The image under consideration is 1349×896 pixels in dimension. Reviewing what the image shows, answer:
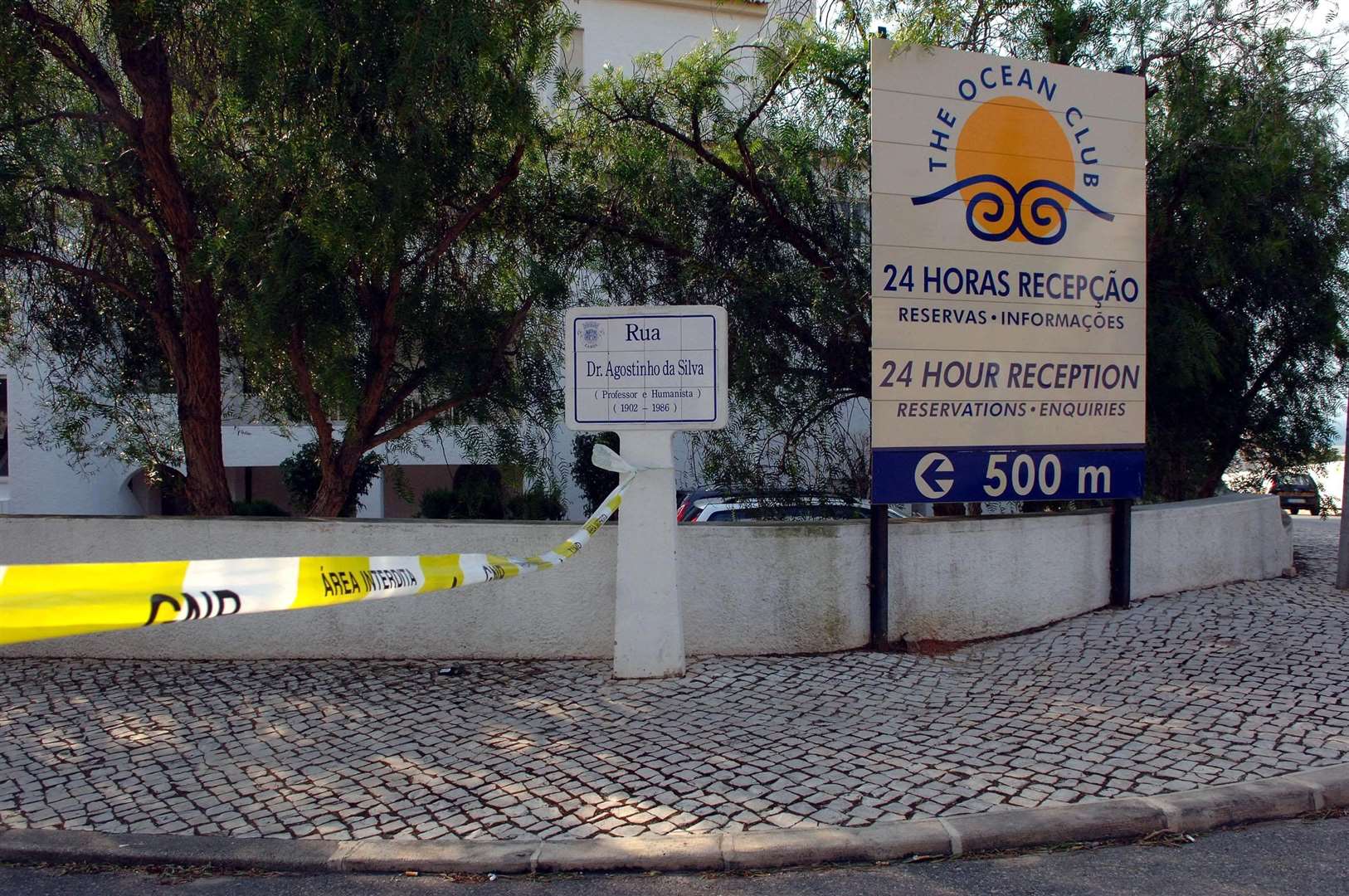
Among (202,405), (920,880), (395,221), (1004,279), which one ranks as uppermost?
(395,221)

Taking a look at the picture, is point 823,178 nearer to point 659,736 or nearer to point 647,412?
point 647,412

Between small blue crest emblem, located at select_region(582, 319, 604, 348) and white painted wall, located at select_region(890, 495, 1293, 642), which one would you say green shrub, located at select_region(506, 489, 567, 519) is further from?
white painted wall, located at select_region(890, 495, 1293, 642)

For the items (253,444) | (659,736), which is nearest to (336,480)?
(659,736)

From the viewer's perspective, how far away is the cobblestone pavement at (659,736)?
4.82 m

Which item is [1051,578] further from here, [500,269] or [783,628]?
[500,269]

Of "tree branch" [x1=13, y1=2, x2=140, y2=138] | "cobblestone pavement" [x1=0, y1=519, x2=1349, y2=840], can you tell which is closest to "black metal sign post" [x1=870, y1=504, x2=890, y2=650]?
"cobblestone pavement" [x1=0, y1=519, x2=1349, y2=840]

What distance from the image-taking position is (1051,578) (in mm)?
8352

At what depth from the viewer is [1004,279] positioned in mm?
7930

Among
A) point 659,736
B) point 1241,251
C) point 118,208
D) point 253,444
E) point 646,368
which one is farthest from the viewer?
point 253,444

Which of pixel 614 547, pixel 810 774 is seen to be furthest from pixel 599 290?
pixel 810 774

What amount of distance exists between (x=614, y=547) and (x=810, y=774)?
2.77 meters

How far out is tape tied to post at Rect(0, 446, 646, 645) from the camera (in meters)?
3.76

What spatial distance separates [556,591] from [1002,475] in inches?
139

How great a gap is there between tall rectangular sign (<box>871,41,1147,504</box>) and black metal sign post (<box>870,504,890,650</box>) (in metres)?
0.15
